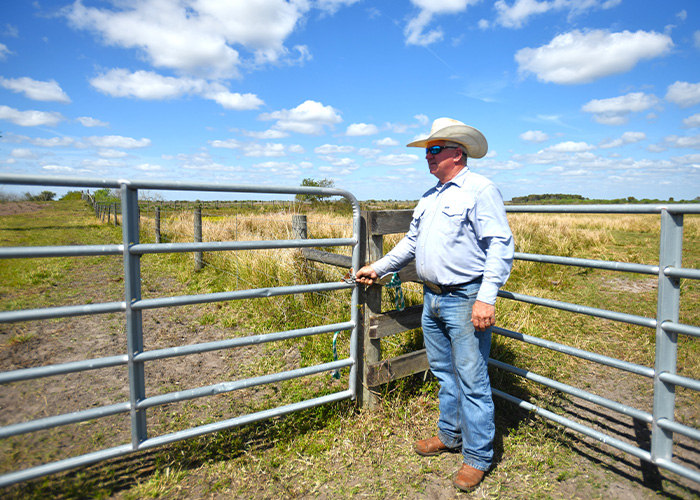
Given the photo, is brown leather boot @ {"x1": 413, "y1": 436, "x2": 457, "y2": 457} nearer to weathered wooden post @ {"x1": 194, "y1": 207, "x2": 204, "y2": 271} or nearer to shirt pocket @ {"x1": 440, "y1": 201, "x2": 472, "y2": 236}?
shirt pocket @ {"x1": 440, "y1": 201, "x2": 472, "y2": 236}

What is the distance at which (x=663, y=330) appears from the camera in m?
2.26

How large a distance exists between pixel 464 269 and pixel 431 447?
1268 mm

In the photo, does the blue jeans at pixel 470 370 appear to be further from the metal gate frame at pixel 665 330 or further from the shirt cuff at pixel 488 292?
the metal gate frame at pixel 665 330

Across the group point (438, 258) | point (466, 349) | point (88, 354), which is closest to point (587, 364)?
point (466, 349)

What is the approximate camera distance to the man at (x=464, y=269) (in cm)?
235

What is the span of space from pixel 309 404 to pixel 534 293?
495 cm

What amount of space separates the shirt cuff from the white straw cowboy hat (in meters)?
0.88

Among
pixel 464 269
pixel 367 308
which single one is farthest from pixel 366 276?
pixel 464 269

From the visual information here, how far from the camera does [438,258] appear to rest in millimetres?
2502

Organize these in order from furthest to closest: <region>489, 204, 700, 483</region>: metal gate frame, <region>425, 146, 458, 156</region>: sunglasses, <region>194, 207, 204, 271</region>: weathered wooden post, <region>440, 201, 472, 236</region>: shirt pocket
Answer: <region>194, 207, 204, 271</region>: weathered wooden post, <region>425, 146, 458, 156</region>: sunglasses, <region>440, 201, 472, 236</region>: shirt pocket, <region>489, 204, 700, 483</region>: metal gate frame

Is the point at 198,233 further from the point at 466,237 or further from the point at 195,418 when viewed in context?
the point at 466,237

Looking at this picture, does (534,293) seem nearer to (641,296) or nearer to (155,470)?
(641,296)

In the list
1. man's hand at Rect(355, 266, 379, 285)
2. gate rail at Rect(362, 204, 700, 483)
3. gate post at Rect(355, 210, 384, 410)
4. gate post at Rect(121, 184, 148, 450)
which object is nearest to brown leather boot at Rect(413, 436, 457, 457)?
gate post at Rect(355, 210, 384, 410)

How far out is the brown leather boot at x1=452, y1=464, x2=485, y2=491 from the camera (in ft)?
8.04
